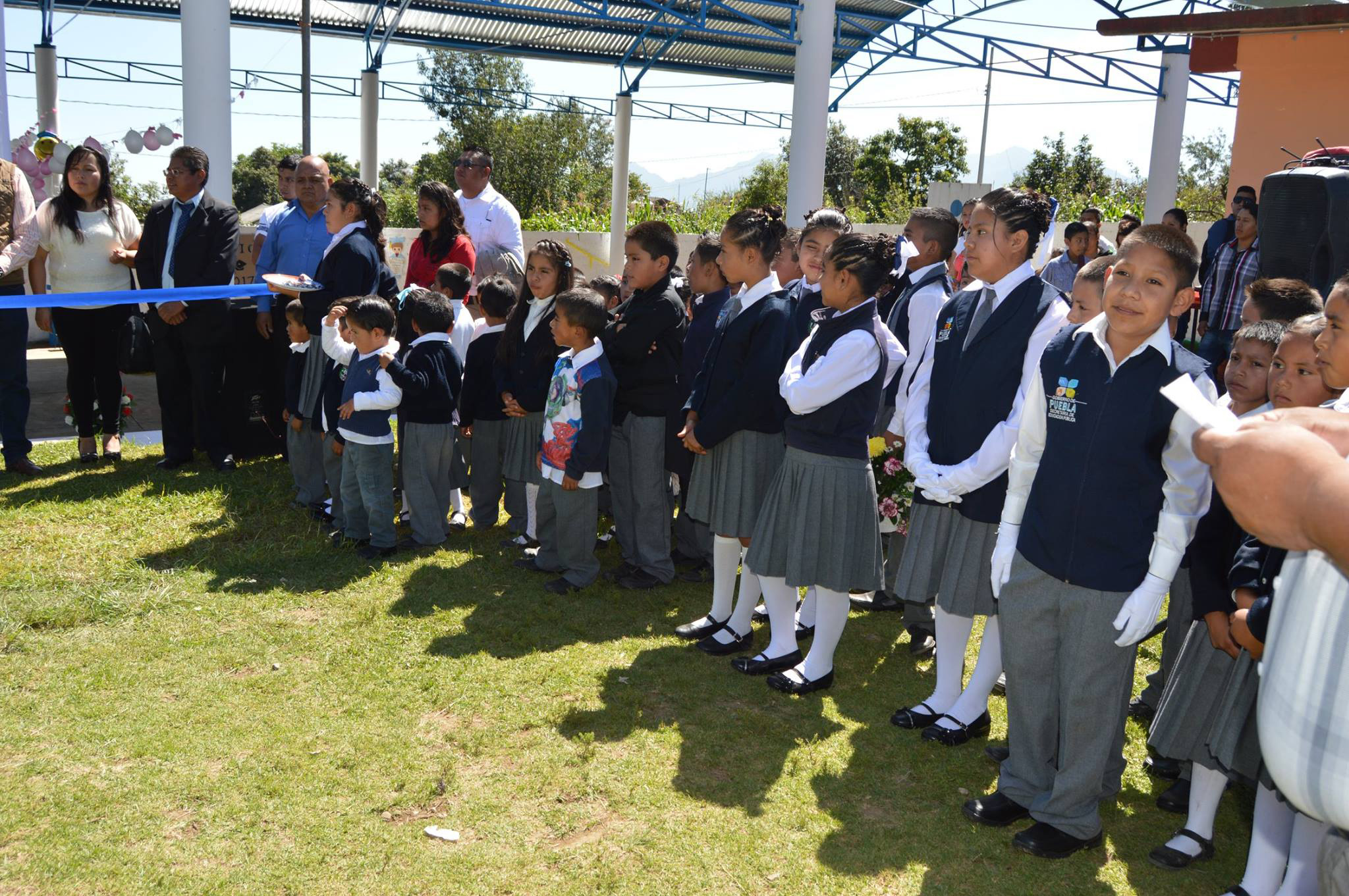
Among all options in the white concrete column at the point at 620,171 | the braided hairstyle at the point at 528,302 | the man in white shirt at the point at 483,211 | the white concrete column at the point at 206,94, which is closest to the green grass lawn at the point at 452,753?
the braided hairstyle at the point at 528,302

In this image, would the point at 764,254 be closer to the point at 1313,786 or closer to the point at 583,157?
the point at 1313,786

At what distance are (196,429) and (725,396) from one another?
165 inches

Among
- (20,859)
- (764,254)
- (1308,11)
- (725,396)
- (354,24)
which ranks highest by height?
(354,24)

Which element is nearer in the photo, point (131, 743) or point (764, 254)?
point (131, 743)

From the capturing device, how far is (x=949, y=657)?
13.0ft

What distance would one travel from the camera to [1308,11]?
10.4 metres

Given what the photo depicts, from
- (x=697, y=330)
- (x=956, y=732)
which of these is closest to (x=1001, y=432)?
(x=956, y=732)

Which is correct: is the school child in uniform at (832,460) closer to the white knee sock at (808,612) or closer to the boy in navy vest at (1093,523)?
the white knee sock at (808,612)

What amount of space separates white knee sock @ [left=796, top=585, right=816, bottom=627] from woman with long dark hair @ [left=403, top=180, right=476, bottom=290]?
2.96m

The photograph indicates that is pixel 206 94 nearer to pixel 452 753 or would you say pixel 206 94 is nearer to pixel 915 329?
pixel 915 329

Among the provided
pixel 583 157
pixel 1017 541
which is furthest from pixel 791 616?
pixel 583 157

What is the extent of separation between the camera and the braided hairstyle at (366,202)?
624 cm

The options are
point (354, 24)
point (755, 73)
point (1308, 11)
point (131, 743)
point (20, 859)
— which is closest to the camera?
point (20, 859)

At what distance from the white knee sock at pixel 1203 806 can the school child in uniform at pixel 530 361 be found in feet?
10.8
